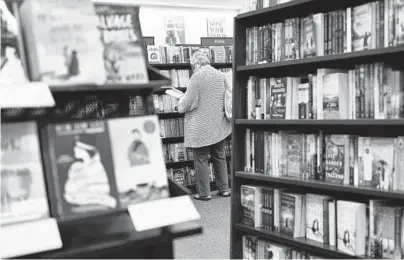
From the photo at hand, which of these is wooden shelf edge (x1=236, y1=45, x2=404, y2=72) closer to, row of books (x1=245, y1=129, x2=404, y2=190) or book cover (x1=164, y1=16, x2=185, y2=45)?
row of books (x1=245, y1=129, x2=404, y2=190)

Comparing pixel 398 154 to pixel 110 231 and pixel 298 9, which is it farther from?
pixel 110 231

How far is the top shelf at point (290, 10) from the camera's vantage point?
8.42 feet

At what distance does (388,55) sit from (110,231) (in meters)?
1.58

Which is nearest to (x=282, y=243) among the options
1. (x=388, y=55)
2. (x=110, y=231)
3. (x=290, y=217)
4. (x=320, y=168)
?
(x=290, y=217)

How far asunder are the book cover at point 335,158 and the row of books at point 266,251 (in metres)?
0.47

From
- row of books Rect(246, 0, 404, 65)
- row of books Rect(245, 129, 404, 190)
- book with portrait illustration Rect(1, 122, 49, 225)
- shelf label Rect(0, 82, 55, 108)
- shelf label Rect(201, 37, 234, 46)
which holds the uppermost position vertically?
shelf label Rect(201, 37, 234, 46)

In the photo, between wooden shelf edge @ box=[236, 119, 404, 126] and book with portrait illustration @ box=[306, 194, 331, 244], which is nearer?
wooden shelf edge @ box=[236, 119, 404, 126]

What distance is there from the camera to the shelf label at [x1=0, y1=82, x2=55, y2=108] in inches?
50.4

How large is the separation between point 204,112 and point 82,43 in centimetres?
343

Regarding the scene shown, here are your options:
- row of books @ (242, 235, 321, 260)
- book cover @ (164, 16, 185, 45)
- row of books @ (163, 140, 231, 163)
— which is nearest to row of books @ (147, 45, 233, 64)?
row of books @ (163, 140, 231, 163)

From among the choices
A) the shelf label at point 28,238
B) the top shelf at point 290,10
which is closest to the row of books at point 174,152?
the top shelf at point 290,10

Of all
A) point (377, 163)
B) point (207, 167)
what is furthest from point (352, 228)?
point (207, 167)

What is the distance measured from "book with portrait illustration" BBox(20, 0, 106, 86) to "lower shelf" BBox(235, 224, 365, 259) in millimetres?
1559

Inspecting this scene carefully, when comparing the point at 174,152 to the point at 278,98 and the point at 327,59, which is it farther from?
the point at 327,59
